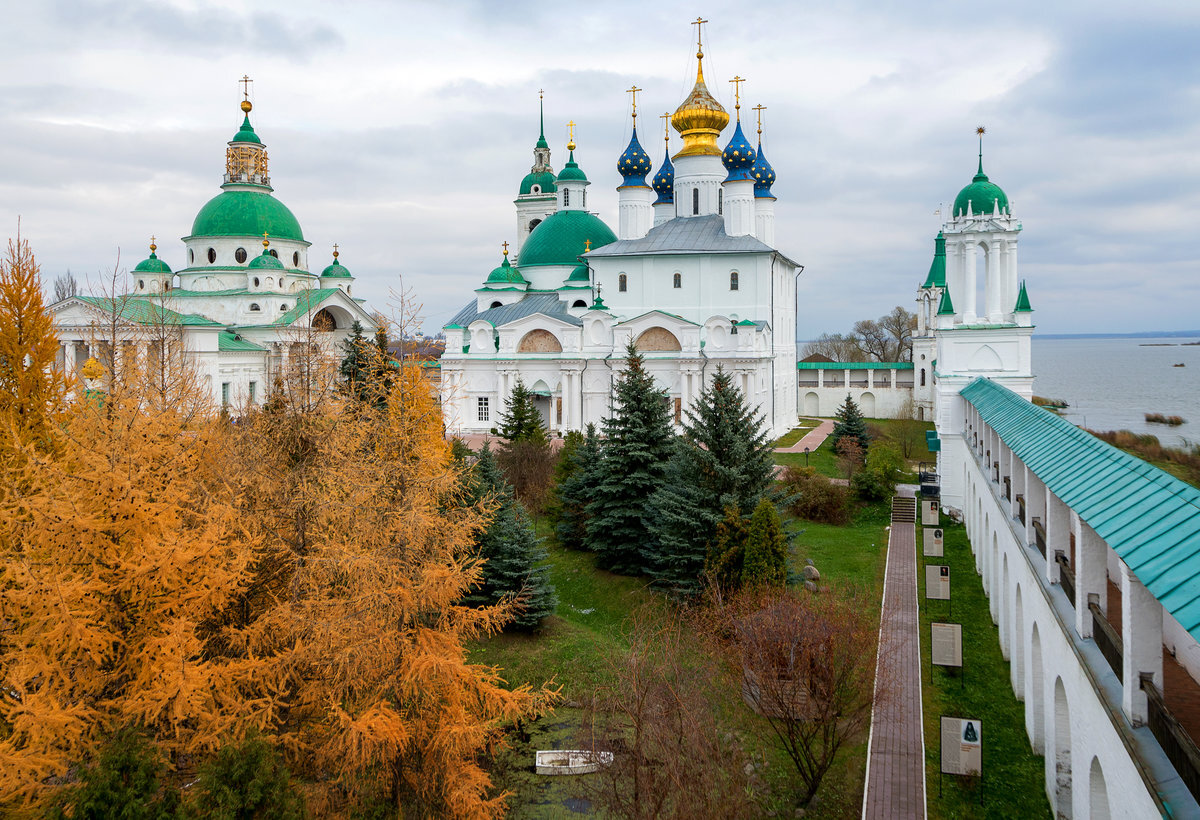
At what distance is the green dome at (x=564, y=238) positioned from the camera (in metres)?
44.2

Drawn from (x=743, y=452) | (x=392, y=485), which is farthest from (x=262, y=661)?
(x=743, y=452)

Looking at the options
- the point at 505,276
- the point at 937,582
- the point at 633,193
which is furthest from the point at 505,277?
the point at 937,582

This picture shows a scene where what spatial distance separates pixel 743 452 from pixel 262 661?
9.95 m

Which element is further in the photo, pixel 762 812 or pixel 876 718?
pixel 876 718

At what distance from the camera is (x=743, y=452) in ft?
53.6

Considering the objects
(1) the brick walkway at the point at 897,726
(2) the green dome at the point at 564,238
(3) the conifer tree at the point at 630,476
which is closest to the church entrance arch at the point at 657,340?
(2) the green dome at the point at 564,238

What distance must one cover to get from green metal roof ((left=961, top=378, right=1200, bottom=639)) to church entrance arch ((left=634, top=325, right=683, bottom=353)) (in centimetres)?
2566

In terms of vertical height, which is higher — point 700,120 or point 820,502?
point 700,120

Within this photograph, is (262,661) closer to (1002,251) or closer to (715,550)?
(715,550)

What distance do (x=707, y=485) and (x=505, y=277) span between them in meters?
29.2

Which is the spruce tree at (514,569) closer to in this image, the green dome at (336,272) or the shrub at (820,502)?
the shrub at (820,502)

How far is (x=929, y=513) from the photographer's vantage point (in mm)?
22375

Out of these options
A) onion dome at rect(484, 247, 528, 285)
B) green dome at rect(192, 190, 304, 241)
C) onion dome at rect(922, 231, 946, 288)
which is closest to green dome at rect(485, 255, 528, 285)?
onion dome at rect(484, 247, 528, 285)

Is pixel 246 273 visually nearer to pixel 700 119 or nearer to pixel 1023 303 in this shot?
pixel 700 119
